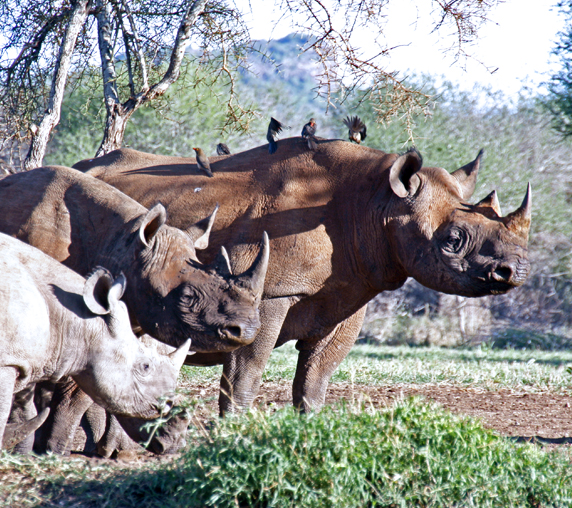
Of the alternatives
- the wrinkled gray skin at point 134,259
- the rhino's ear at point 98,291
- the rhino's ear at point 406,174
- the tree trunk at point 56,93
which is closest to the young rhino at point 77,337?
the rhino's ear at point 98,291

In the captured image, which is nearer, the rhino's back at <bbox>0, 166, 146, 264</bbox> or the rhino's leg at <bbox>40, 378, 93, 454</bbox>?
the rhino's leg at <bbox>40, 378, 93, 454</bbox>

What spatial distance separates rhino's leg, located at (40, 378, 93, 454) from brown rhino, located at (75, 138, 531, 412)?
0.95 m

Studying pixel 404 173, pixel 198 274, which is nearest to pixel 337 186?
pixel 404 173

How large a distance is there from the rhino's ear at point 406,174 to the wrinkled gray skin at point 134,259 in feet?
3.71

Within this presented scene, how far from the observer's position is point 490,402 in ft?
24.1

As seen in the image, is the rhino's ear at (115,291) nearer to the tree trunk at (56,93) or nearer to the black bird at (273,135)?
the black bird at (273,135)

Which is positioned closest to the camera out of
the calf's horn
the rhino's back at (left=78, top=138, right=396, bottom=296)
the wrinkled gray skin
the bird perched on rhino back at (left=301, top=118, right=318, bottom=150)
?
the calf's horn

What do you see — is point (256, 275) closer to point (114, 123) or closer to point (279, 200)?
point (279, 200)

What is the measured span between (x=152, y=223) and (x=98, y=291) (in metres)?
0.74

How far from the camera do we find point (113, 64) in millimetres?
7980

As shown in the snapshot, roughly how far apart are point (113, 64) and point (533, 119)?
17.6 m

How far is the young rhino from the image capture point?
374 centimetres

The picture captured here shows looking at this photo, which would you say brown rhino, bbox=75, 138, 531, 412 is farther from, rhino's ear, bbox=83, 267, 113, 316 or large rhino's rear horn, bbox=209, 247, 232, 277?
rhino's ear, bbox=83, 267, 113, 316

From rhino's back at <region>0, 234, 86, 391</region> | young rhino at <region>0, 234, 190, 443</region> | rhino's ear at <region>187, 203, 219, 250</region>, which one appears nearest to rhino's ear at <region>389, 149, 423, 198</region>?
rhino's ear at <region>187, 203, 219, 250</region>
